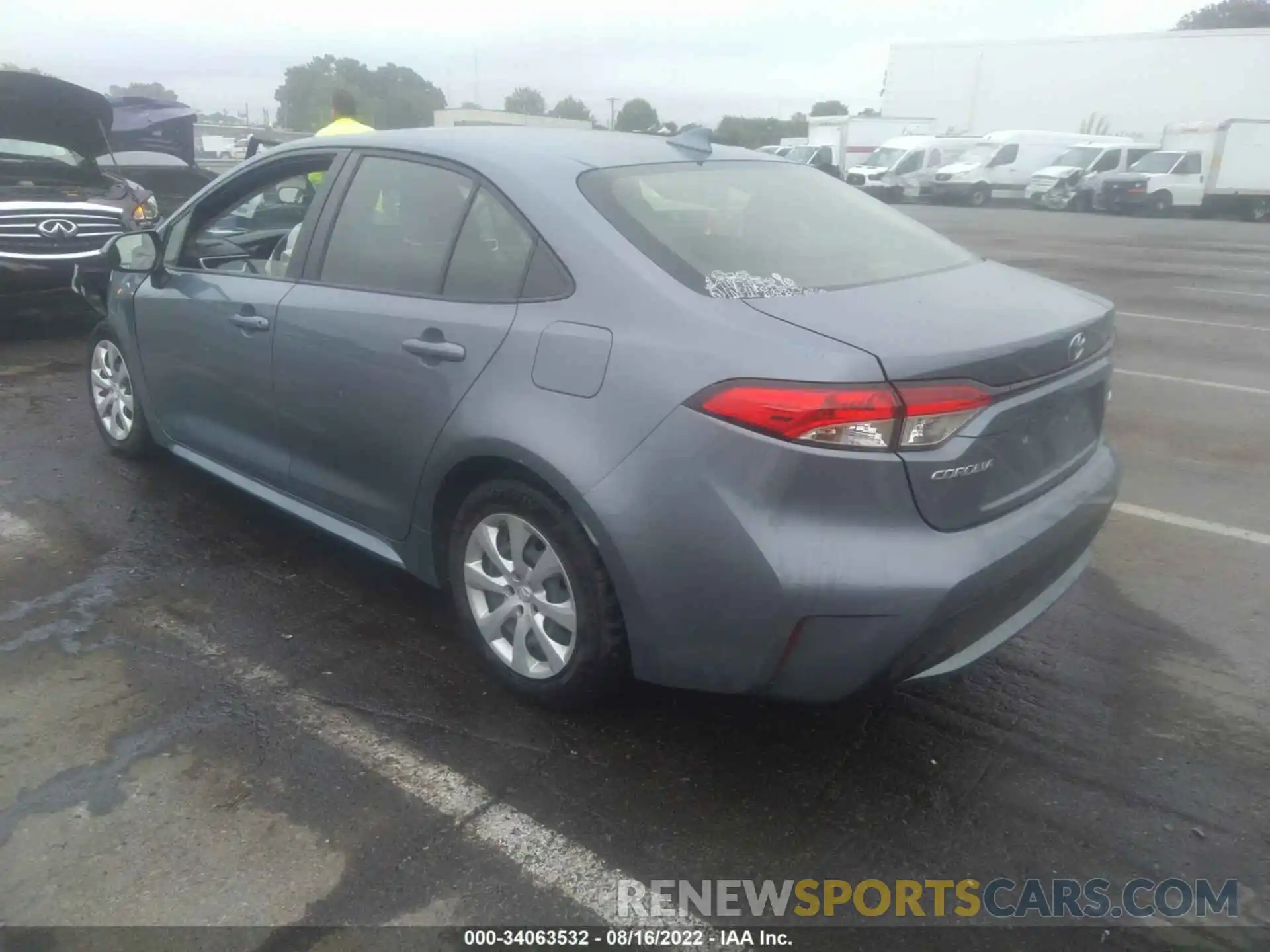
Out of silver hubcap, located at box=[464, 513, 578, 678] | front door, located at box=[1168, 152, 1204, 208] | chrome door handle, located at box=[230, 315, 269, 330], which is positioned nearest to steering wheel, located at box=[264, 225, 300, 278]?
chrome door handle, located at box=[230, 315, 269, 330]

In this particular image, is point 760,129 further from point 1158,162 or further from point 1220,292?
point 1220,292

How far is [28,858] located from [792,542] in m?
1.99

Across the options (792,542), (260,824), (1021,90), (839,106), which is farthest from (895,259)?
(839,106)

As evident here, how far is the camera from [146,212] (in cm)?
898

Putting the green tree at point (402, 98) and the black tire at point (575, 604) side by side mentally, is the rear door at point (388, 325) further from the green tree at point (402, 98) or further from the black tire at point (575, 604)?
the green tree at point (402, 98)

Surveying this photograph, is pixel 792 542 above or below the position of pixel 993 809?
above

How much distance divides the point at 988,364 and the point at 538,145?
5.34ft

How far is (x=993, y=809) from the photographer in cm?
273

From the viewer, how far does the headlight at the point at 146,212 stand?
8703mm

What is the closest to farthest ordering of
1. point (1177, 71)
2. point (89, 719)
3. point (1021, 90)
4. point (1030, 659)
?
point (89, 719), point (1030, 659), point (1177, 71), point (1021, 90)

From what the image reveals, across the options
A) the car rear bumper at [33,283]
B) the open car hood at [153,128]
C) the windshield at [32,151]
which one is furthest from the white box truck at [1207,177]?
the car rear bumper at [33,283]

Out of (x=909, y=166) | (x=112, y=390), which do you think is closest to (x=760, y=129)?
(x=909, y=166)

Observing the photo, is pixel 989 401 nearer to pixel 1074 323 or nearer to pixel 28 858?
pixel 1074 323

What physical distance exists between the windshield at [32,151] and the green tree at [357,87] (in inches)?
758
